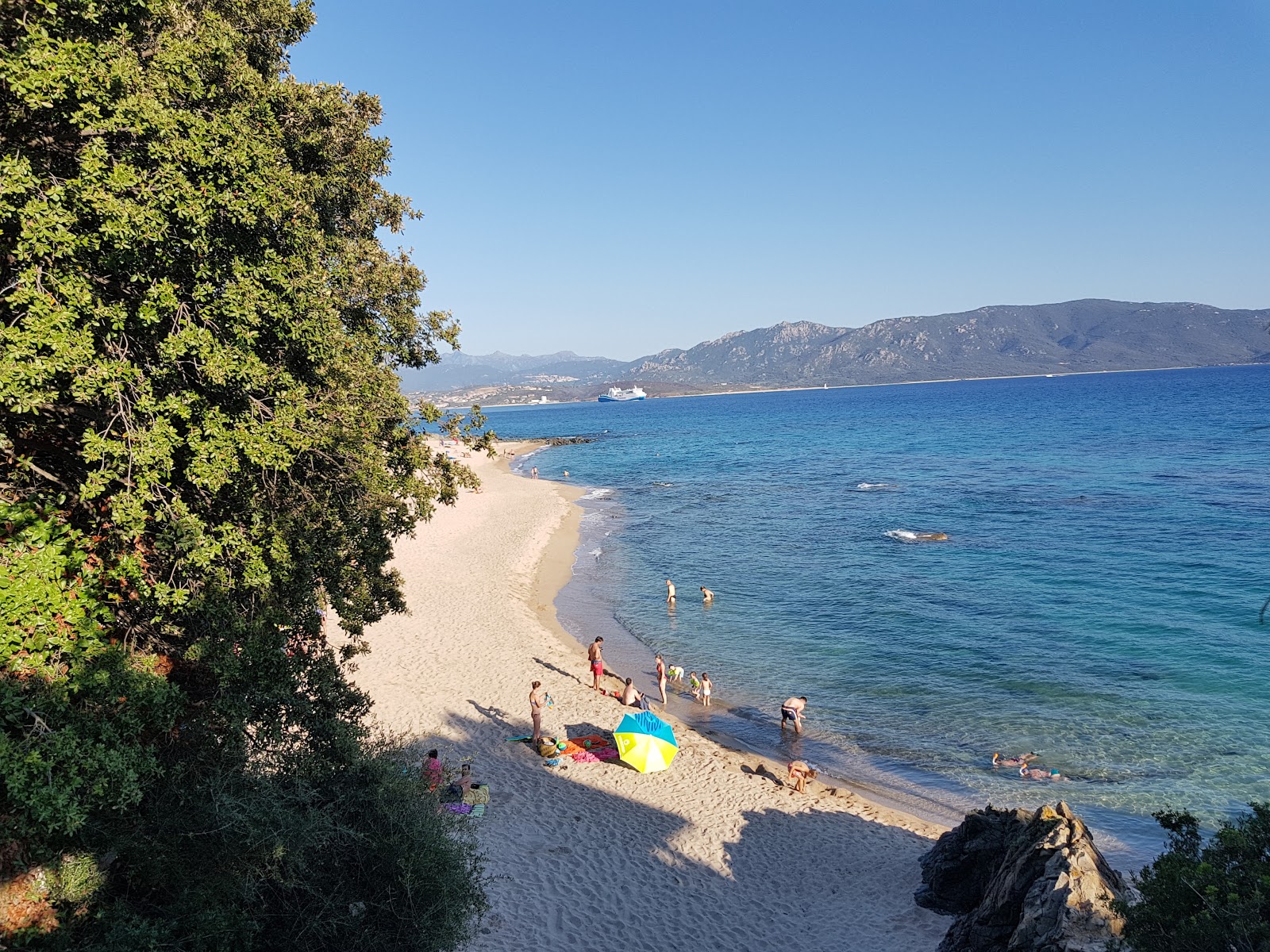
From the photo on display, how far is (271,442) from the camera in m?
7.75

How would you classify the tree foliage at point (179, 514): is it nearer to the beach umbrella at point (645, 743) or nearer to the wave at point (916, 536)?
the beach umbrella at point (645, 743)

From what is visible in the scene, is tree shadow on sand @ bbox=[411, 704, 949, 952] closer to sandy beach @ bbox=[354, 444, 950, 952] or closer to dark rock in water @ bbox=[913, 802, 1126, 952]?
sandy beach @ bbox=[354, 444, 950, 952]

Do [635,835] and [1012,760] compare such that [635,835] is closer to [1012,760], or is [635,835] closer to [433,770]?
[433,770]

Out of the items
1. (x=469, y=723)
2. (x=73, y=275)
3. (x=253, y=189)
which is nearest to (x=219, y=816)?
(x=73, y=275)

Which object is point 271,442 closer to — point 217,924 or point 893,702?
point 217,924

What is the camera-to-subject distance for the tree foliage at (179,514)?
6516 mm

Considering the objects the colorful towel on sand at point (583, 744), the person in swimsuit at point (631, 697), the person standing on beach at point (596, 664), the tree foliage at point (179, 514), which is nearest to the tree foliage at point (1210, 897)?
the tree foliage at point (179, 514)

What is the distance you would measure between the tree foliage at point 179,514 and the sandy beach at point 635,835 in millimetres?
3180

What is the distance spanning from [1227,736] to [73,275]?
80.7ft

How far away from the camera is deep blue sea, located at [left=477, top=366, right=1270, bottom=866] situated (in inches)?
686

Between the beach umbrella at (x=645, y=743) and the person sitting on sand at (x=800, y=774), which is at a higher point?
the beach umbrella at (x=645, y=743)

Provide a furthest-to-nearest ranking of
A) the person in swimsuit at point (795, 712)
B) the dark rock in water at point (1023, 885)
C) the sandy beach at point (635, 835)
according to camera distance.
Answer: the person in swimsuit at point (795, 712) < the sandy beach at point (635, 835) < the dark rock in water at point (1023, 885)

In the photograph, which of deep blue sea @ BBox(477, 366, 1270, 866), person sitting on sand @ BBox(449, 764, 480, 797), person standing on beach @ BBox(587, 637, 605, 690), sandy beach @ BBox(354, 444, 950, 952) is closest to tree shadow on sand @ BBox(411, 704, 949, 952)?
sandy beach @ BBox(354, 444, 950, 952)

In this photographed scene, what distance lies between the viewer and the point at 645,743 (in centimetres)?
1658
